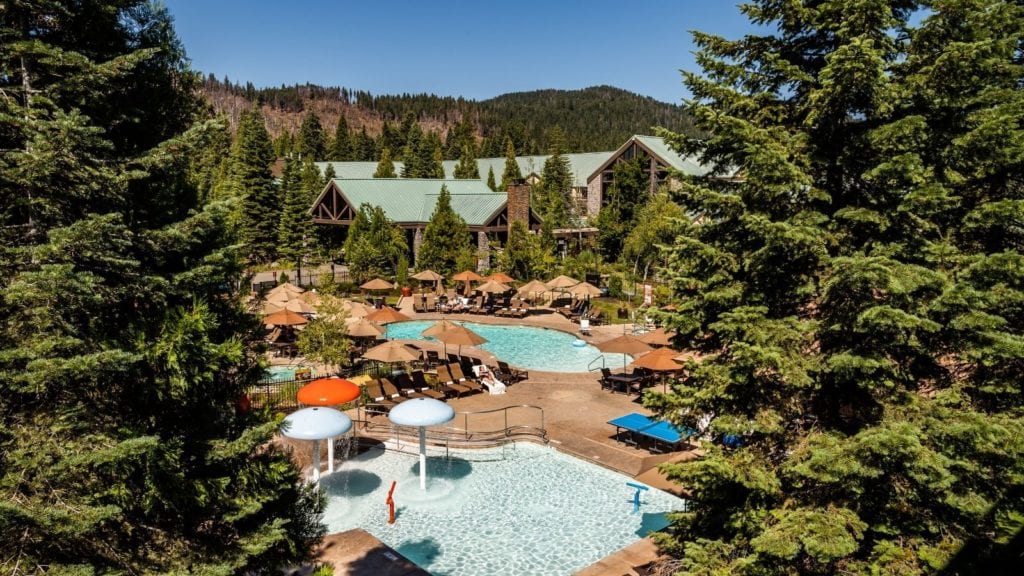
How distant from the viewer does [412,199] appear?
46219 mm

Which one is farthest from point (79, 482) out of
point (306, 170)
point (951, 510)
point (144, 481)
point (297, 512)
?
point (306, 170)

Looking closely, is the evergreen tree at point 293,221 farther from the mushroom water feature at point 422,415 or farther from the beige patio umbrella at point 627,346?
the mushroom water feature at point 422,415

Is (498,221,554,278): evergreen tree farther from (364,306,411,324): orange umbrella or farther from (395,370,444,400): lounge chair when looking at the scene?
(395,370,444,400): lounge chair

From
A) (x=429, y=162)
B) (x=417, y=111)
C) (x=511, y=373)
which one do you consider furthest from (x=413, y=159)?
(x=417, y=111)

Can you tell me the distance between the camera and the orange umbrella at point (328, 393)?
1306cm

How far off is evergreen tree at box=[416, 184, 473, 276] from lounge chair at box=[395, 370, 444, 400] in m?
19.0

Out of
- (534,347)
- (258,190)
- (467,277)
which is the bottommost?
(534,347)

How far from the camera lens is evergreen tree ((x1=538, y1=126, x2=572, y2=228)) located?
51.8m

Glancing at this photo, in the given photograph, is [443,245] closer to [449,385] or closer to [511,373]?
[511,373]

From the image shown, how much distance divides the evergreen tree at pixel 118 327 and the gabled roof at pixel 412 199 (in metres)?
37.3

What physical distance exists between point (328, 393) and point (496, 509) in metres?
4.46

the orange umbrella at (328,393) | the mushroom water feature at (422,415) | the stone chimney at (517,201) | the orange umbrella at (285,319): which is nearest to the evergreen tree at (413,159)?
the stone chimney at (517,201)

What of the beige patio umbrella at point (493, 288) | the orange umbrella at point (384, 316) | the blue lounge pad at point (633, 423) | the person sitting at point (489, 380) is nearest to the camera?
the blue lounge pad at point (633, 423)

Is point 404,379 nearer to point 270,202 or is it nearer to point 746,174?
point 746,174
